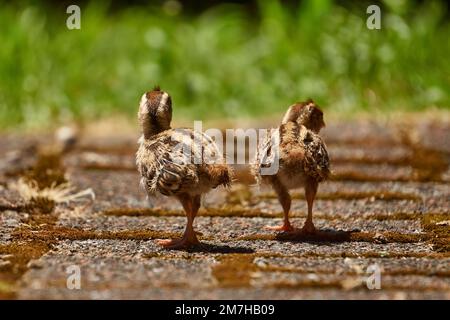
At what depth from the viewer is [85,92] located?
36.3ft

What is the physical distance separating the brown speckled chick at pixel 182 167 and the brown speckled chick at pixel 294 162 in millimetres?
347

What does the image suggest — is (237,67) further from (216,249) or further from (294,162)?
(216,249)

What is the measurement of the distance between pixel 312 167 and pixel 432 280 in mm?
1315

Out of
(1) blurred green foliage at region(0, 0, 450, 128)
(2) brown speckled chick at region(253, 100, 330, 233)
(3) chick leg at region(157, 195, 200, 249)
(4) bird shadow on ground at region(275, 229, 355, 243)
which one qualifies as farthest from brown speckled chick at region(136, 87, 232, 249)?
(1) blurred green foliage at region(0, 0, 450, 128)

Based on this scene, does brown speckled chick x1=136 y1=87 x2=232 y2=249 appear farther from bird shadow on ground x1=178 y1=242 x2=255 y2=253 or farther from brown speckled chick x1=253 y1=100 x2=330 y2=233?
brown speckled chick x1=253 y1=100 x2=330 y2=233

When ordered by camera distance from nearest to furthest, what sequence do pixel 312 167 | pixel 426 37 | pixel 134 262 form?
pixel 134 262 < pixel 312 167 < pixel 426 37

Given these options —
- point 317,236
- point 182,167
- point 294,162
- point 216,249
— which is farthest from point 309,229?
point 182,167

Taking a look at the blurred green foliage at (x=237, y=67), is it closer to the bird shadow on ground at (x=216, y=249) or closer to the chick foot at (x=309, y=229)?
the chick foot at (x=309, y=229)

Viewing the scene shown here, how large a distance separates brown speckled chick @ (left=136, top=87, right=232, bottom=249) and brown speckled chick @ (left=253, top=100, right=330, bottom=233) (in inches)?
13.7

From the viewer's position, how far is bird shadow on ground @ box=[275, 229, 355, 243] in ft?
18.9
